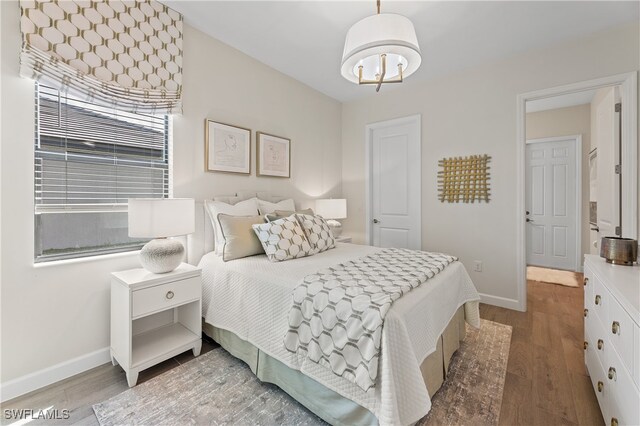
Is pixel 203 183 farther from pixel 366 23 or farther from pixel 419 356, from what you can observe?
pixel 419 356

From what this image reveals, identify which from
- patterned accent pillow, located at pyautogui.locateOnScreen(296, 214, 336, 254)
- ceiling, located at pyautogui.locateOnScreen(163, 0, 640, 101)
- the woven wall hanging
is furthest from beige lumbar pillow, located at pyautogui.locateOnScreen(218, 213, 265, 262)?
the woven wall hanging

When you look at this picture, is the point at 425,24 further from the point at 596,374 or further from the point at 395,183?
the point at 596,374

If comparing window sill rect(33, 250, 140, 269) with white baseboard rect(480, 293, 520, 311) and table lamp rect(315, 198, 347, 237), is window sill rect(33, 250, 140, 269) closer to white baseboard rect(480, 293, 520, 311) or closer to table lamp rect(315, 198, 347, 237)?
table lamp rect(315, 198, 347, 237)

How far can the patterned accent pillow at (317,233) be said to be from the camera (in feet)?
7.73

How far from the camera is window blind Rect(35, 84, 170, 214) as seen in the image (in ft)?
5.62

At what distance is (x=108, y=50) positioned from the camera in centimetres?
188

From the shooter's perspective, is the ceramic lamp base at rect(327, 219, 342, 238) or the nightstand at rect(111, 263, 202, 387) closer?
the nightstand at rect(111, 263, 202, 387)

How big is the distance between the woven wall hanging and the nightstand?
2857mm

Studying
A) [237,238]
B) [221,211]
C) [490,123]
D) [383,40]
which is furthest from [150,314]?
[490,123]

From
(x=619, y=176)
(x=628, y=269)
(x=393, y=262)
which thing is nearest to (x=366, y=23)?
(x=393, y=262)

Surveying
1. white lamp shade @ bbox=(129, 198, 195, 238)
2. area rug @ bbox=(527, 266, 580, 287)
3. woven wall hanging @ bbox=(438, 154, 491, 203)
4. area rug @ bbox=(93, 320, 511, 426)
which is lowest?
area rug @ bbox=(93, 320, 511, 426)

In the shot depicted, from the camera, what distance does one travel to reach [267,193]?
304 cm

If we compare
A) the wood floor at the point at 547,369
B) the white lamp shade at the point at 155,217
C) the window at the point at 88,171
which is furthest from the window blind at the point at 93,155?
the wood floor at the point at 547,369

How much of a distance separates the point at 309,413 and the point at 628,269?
1.95 metres
